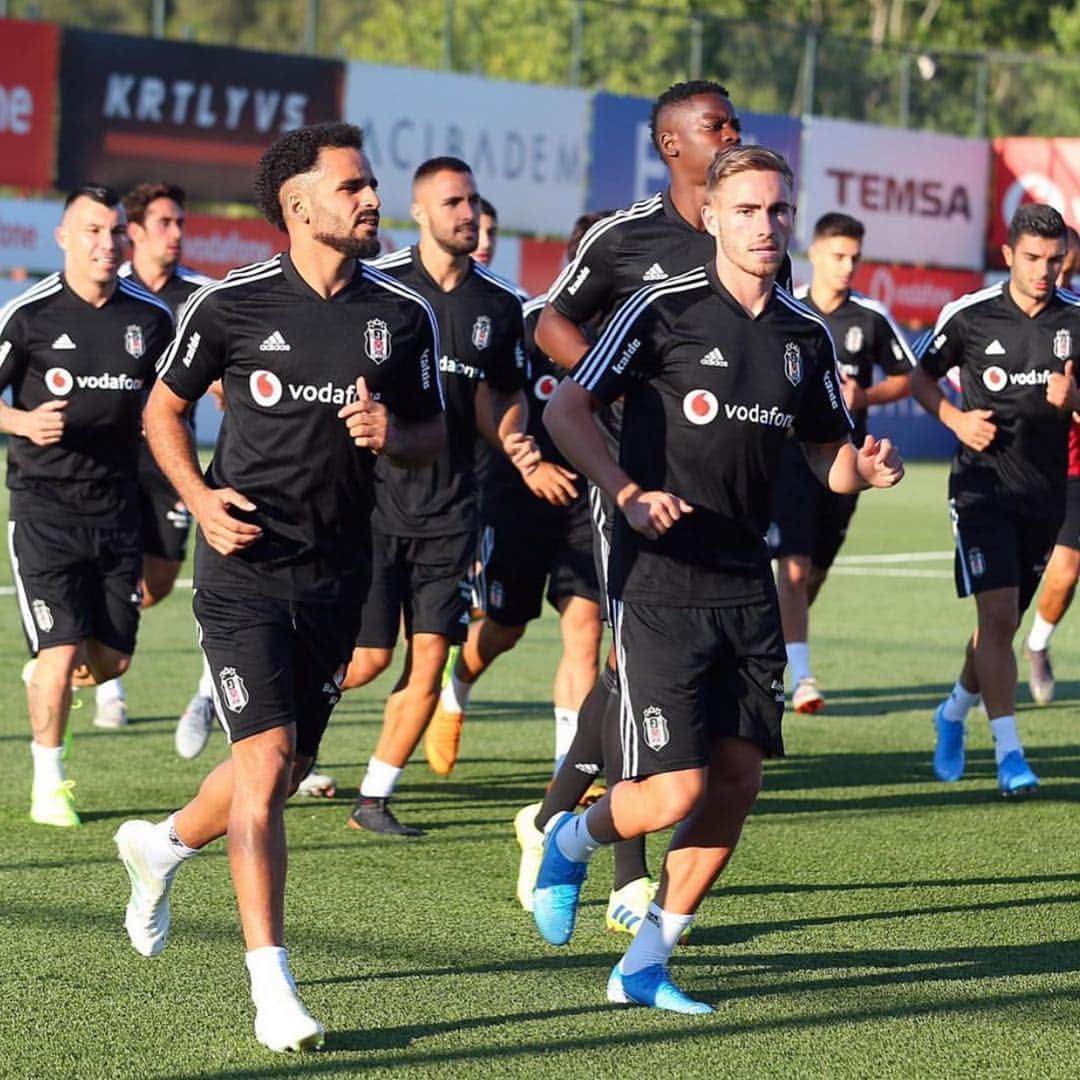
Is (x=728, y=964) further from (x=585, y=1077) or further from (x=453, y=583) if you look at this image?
(x=453, y=583)

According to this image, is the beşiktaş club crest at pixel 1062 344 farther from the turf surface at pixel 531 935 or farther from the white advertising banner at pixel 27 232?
the white advertising banner at pixel 27 232

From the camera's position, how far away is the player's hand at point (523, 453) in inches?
291

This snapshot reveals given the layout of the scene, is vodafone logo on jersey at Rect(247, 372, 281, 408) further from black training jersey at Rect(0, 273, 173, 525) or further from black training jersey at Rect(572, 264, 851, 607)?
black training jersey at Rect(0, 273, 173, 525)

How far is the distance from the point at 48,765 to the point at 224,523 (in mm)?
2881

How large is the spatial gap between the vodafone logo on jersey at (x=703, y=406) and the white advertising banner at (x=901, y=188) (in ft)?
87.0

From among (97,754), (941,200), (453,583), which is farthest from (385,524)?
(941,200)

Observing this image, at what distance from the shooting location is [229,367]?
225 inches

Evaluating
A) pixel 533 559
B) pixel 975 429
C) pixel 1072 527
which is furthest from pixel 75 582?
pixel 1072 527

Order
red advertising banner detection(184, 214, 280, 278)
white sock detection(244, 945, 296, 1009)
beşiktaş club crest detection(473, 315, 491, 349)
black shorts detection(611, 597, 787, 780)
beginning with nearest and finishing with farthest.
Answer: white sock detection(244, 945, 296, 1009), black shorts detection(611, 597, 787, 780), beşiktaş club crest detection(473, 315, 491, 349), red advertising banner detection(184, 214, 280, 278)

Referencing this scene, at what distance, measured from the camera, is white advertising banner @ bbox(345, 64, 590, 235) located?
2789cm

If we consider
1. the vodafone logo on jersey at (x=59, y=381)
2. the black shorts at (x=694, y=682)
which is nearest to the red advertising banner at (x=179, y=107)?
the vodafone logo on jersey at (x=59, y=381)

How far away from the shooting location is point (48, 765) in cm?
809

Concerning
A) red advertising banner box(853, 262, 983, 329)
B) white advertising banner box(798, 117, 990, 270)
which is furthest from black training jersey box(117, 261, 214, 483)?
red advertising banner box(853, 262, 983, 329)

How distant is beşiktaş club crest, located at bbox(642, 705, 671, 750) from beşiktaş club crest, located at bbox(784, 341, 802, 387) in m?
0.94
